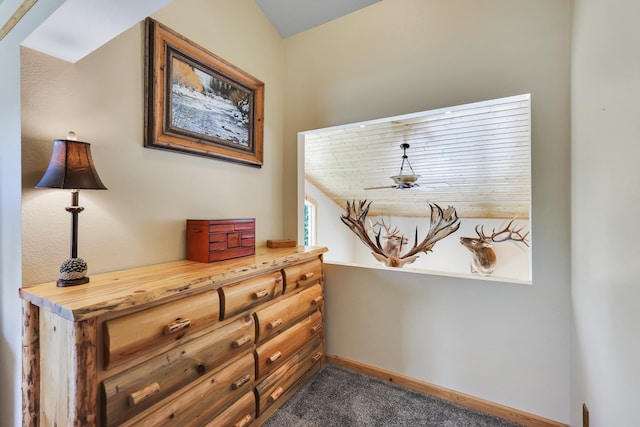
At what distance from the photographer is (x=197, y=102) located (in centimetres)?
183

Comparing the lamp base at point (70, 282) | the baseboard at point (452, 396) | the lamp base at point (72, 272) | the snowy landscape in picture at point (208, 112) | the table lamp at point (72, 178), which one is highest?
the snowy landscape in picture at point (208, 112)

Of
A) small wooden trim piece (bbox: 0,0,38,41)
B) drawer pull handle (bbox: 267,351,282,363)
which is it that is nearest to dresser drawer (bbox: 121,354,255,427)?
drawer pull handle (bbox: 267,351,282,363)

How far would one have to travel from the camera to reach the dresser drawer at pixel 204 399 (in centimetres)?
111

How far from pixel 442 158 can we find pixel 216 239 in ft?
Answer: 8.62

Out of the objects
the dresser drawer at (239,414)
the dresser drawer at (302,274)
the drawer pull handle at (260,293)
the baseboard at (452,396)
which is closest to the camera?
the dresser drawer at (239,414)

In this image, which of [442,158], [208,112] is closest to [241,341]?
[208,112]

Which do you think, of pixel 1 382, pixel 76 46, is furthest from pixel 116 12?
pixel 1 382

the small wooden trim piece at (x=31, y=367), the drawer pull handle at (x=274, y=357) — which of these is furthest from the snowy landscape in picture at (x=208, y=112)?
the drawer pull handle at (x=274, y=357)

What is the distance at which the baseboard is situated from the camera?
1670 millimetres

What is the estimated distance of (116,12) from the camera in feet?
3.34

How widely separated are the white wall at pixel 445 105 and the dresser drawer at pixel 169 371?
1.14m

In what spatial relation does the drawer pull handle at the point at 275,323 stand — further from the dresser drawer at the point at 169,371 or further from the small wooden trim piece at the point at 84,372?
the small wooden trim piece at the point at 84,372

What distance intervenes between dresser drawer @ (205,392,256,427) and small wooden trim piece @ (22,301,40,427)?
2.22ft

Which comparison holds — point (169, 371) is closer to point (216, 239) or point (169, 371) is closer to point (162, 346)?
point (162, 346)
